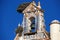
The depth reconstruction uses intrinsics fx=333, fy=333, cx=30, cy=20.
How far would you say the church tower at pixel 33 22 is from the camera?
23906mm

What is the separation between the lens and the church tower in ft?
78.4

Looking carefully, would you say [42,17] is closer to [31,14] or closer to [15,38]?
[31,14]

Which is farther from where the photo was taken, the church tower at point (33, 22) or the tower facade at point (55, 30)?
the church tower at point (33, 22)

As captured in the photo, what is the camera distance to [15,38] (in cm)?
2428

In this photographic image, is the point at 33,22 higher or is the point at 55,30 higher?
the point at 33,22

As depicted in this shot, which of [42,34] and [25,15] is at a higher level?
[25,15]

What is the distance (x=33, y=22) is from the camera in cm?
2497

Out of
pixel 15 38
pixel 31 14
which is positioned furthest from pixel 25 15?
pixel 15 38

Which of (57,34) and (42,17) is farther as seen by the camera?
(42,17)

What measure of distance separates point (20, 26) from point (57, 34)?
3029mm

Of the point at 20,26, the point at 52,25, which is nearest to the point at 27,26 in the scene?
→ the point at 20,26

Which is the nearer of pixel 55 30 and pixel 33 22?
pixel 55 30

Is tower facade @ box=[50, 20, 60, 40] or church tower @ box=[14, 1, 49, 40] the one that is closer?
tower facade @ box=[50, 20, 60, 40]

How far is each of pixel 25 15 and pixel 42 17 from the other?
132cm
